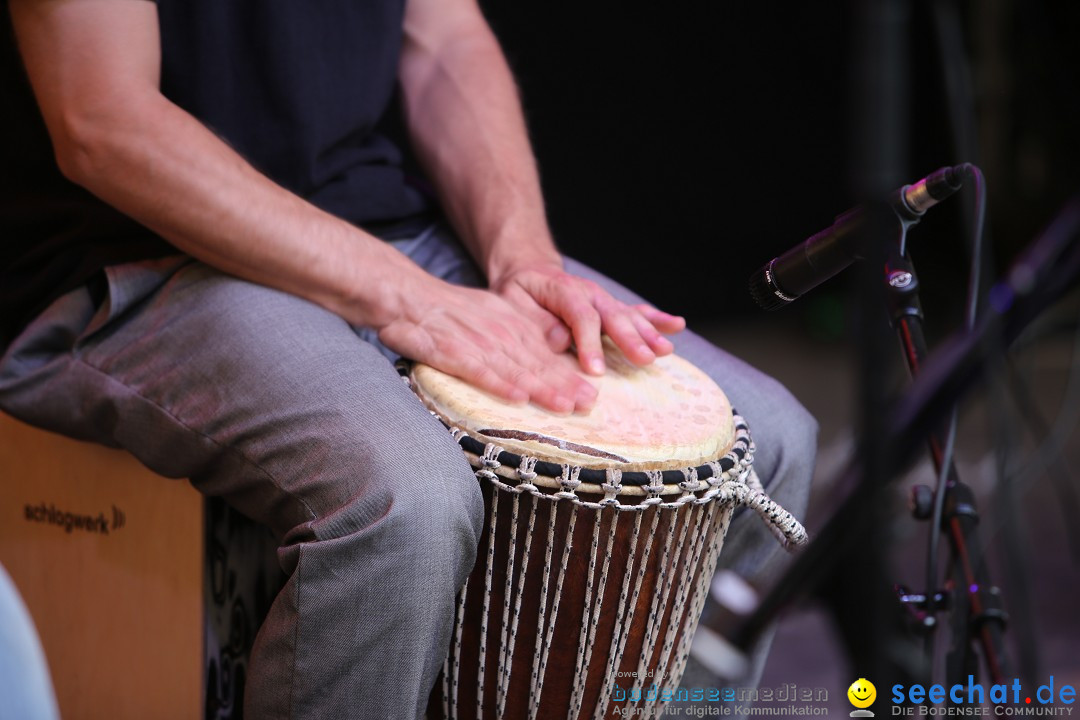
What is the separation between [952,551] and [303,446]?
649 millimetres

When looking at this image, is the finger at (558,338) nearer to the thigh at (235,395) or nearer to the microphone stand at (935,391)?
the thigh at (235,395)

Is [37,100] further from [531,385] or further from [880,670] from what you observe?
[880,670]

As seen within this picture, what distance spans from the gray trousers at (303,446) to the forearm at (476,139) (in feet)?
0.83

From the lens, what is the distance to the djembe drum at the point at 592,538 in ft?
3.70

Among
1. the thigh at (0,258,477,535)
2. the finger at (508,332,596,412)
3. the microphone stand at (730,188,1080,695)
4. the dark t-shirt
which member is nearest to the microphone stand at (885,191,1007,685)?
the microphone stand at (730,188,1080,695)

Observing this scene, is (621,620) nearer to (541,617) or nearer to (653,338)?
(541,617)

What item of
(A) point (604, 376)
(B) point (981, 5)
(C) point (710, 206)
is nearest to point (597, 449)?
(A) point (604, 376)

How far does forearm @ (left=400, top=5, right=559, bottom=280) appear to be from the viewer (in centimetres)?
150

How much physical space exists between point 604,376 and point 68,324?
2.16 feet

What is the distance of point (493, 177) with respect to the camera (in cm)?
156

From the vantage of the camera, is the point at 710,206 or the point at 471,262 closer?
the point at 471,262

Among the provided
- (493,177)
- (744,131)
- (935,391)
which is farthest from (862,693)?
(744,131)

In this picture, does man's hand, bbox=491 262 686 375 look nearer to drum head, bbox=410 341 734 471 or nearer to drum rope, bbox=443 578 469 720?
drum head, bbox=410 341 734 471

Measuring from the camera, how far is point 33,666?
2.27 ft
